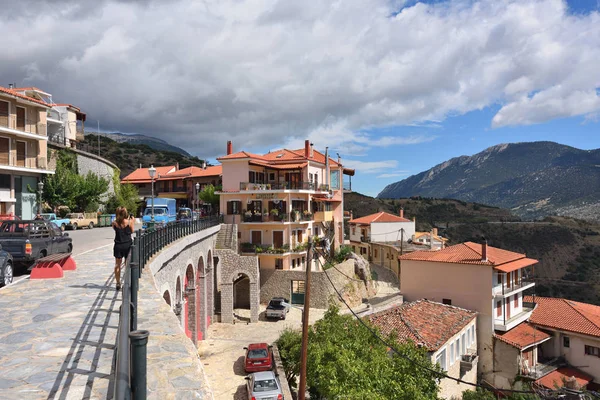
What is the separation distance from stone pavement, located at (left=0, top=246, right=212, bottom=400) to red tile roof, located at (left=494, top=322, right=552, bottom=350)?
26.2 m

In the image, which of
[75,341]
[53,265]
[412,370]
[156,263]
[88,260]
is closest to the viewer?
[75,341]

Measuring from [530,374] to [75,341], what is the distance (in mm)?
28399

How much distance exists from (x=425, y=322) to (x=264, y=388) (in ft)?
37.2

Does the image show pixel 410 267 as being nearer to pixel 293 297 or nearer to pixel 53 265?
pixel 293 297

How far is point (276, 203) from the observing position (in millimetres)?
35938

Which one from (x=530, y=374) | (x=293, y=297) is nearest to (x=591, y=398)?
(x=530, y=374)

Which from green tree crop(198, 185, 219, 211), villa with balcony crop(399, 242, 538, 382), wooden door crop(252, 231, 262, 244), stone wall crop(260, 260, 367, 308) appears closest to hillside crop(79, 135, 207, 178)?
green tree crop(198, 185, 219, 211)

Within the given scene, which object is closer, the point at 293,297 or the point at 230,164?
the point at 293,297

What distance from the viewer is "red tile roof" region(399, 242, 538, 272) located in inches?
1130

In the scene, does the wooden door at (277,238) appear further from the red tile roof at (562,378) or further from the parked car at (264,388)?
the red tile roof at (562,378)

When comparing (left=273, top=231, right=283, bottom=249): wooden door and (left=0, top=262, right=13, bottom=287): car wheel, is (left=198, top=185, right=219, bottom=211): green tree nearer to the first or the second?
(left=273, top=231, right=283, bottom=249): wooden door

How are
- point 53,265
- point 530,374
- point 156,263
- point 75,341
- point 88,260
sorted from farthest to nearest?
point 530,374 → point 88,260 → point 156,263 → point 53,265 → point 75,341

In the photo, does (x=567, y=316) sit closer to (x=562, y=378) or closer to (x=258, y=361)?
(x=562, y=378)

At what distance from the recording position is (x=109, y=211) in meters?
45.4
